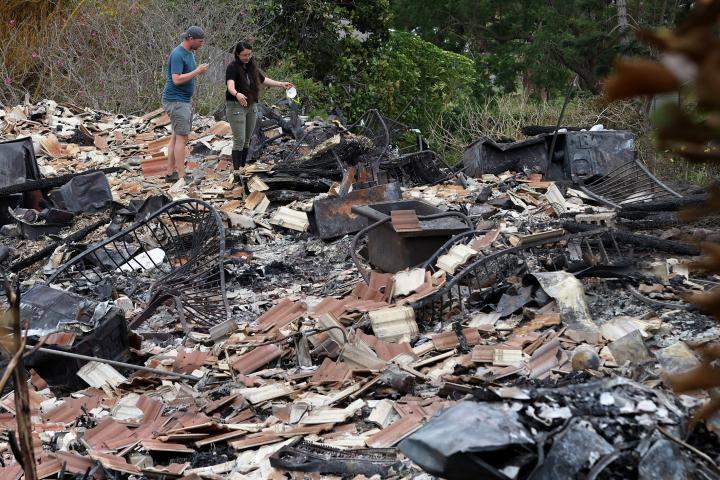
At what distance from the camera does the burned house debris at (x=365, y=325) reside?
287cm

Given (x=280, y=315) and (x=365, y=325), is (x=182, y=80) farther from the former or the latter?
(x=365, y=325)

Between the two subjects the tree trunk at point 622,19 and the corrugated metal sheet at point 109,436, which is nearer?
the corrugated metal sheet at point 109,436

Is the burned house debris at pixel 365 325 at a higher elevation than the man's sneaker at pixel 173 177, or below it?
higher

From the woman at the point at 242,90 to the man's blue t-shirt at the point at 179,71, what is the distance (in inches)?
17.0

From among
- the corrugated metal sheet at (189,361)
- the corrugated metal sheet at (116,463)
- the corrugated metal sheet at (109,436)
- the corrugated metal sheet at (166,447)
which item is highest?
the corrugated metal sheet at (116,463)

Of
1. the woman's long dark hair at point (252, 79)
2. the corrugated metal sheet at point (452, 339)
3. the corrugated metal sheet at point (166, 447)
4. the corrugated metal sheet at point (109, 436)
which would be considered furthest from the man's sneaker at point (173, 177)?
the corrugated metal sheet at point (166, 447)

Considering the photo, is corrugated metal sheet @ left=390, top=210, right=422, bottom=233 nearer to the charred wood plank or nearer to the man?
the charred wood plank

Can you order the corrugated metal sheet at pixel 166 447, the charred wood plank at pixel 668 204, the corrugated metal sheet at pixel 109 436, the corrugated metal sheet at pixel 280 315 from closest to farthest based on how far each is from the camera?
the corrugated metal sheet at pixel 166 447, the corrugated metal sheet at pixel 109 436, the corrugated metal sheet at pixel 280 315, the charred wood plank at pixel 668 204

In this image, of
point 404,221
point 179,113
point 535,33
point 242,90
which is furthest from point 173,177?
point 535,33

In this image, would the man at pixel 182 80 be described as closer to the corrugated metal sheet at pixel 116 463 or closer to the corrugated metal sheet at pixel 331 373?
the corrugated metal sheet at pixel 331 373

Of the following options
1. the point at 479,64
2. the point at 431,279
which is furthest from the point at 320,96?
the point at 431,279

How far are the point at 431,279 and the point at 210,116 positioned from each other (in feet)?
29.8

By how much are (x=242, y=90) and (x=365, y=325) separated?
524 cm

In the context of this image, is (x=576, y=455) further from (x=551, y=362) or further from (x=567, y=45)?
(x=567, y=45)
